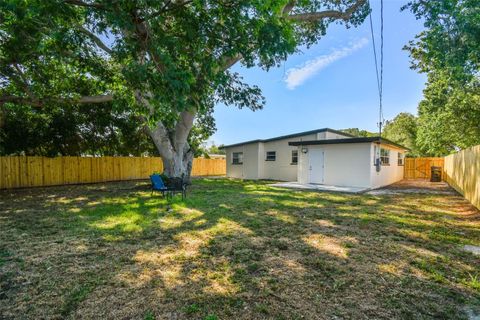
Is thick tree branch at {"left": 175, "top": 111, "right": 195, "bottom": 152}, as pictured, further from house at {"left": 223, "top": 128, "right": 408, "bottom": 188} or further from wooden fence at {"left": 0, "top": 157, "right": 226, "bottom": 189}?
wooden fence at {"left": 0, "top": 157, "right": 226, "bottom": 189}

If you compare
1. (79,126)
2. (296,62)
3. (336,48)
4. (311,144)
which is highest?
(336,48)

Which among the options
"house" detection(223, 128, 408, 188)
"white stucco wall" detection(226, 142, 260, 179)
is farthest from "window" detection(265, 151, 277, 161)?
"white stucco wall" detection(226, 142, 260, 179)

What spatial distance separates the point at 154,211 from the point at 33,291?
396cm

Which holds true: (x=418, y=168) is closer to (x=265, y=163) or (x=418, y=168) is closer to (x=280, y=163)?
(x=280, y=163)

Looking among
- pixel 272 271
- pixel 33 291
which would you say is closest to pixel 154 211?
pixel 33 291

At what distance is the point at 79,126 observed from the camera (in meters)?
13.7

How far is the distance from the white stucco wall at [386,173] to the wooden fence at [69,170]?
13884mm

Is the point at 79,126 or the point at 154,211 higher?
the point at 79,126

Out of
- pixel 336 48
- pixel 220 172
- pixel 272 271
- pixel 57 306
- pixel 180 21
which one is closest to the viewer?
pixel 57 306

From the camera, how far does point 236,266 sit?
3.25 meters

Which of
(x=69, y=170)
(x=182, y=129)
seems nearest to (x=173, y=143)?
(x=182, y=129)

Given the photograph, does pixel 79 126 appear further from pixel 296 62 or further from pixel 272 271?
pixel 272 271

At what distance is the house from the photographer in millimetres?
11773

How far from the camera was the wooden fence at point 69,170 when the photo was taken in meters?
11.3
